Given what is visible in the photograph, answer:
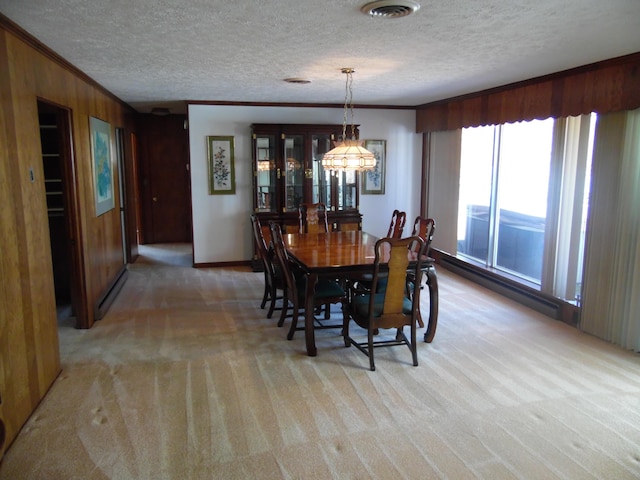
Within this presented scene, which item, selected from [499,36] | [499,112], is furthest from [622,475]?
[499,112]

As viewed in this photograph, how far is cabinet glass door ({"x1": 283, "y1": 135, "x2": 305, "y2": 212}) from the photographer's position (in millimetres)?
6516

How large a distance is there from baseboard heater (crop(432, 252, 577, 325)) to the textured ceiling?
2150mm

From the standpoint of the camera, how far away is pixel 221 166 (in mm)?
6574

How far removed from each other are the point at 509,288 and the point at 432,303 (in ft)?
5.99

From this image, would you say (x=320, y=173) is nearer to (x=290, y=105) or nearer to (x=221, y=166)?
(x=290, y=105)

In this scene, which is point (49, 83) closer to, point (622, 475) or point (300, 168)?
point (300, 168)

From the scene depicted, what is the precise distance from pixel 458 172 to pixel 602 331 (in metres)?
2.92

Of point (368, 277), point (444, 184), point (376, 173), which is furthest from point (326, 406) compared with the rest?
point (376, 173)

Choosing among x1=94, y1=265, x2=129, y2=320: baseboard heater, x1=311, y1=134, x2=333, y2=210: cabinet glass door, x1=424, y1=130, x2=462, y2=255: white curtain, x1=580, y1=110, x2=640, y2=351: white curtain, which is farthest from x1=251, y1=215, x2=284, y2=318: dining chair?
x1=424, y1=130, x2=462, y2=255: white curtain

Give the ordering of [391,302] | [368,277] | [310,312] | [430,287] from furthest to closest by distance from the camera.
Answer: [368,277], [430,287], [310,312], [391,302]

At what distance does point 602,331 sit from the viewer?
4.04 metres

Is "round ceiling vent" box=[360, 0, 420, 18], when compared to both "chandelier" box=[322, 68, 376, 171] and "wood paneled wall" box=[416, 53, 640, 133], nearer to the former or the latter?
"chandelier" box=[322, 68, 376, 171]

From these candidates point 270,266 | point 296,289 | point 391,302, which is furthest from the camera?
point 270,266

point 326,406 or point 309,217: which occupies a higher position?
point 309,217
